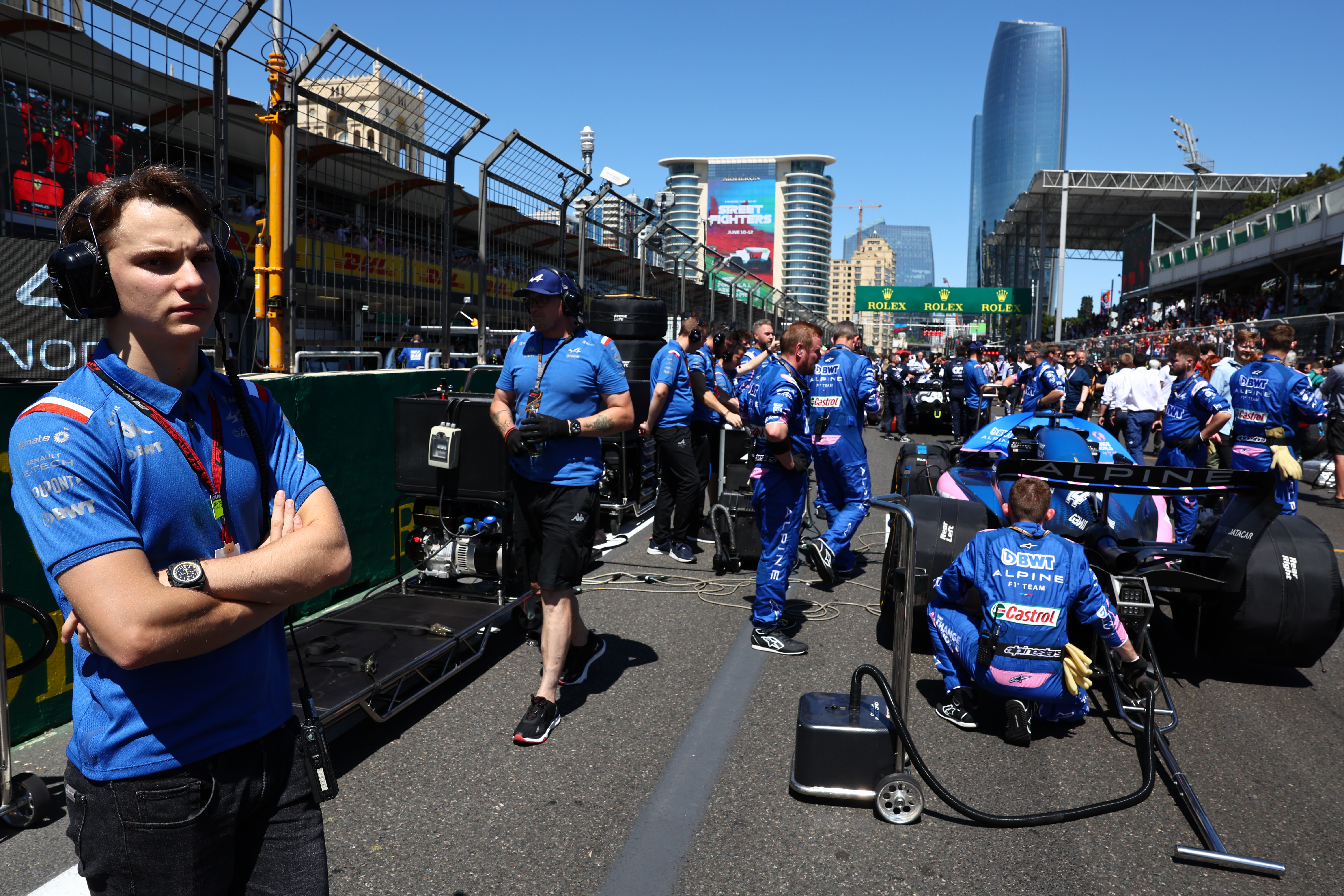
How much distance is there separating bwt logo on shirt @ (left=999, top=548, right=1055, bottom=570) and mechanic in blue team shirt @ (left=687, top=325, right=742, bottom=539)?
11.2ft

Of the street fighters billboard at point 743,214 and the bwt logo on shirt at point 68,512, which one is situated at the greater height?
the street fighters billboard at point 743,214

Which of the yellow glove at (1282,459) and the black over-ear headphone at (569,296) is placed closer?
the black over-ear headphone at (569,296)

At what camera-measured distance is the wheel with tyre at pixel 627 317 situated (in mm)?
9594

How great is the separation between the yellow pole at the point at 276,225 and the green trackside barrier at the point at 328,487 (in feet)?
1.05

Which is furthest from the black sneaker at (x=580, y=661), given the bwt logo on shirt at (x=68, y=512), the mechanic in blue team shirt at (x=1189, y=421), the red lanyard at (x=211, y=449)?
the mechanic in blue team shirt at (x=1189, y=421)

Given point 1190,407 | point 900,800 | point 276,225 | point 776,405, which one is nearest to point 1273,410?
point 1190,407

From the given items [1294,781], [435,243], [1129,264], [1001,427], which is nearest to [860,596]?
[1001,427]

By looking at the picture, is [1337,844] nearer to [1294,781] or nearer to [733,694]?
[1294,781]

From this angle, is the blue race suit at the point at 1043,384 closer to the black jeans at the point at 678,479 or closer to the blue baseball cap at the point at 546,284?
the black jeans at the point at 678,479

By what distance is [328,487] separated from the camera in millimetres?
4766

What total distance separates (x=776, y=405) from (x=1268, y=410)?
5.28 metres

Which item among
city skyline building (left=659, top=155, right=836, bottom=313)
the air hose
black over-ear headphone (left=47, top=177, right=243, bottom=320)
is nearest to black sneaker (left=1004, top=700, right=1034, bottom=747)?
the air hose

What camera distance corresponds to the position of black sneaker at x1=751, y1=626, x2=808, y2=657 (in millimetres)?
5082

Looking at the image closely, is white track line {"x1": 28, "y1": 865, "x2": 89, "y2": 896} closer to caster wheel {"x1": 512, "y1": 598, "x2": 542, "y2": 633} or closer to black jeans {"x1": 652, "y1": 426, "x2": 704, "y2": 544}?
caster wheel {"x1": 512, "y1": 598, "x2": 542, "y2": 633}
